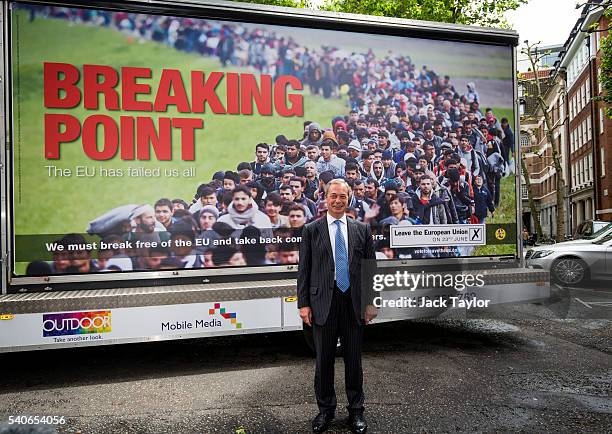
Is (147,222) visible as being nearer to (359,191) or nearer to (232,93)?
(232,93)

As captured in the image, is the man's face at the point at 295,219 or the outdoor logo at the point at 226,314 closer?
the outdoor logo at the point at 226,314

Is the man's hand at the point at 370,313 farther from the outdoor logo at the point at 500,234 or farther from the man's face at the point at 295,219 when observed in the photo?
the outdoor logo at the point at 500,234

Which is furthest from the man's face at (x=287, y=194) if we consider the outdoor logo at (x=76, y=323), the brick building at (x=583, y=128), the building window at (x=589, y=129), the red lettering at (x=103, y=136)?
the building window at (x=589, y=129)

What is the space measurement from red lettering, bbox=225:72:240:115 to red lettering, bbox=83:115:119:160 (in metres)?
1.17

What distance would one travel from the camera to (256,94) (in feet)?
17.8

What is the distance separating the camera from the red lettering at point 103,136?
4918 mm

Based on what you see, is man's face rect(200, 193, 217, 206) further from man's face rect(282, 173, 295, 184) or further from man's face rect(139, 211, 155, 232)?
man's face rect(282, 173, 295, 184)

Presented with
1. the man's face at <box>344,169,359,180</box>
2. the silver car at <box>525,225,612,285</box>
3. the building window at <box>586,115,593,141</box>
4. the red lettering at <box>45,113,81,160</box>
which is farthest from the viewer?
the building window at <box>586,115,593,141</box>

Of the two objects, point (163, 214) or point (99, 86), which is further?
point (163, 214)

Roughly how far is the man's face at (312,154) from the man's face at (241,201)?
0.81 metres

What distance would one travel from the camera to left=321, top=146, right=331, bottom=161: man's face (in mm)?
5578

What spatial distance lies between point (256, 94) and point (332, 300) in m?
2.60

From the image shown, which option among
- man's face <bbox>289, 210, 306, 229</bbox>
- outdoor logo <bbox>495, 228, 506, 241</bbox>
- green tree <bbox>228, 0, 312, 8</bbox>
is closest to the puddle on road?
outdoor logo <bbox>495, 228, 506, 241</bbox>

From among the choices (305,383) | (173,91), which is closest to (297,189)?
(173,91)
